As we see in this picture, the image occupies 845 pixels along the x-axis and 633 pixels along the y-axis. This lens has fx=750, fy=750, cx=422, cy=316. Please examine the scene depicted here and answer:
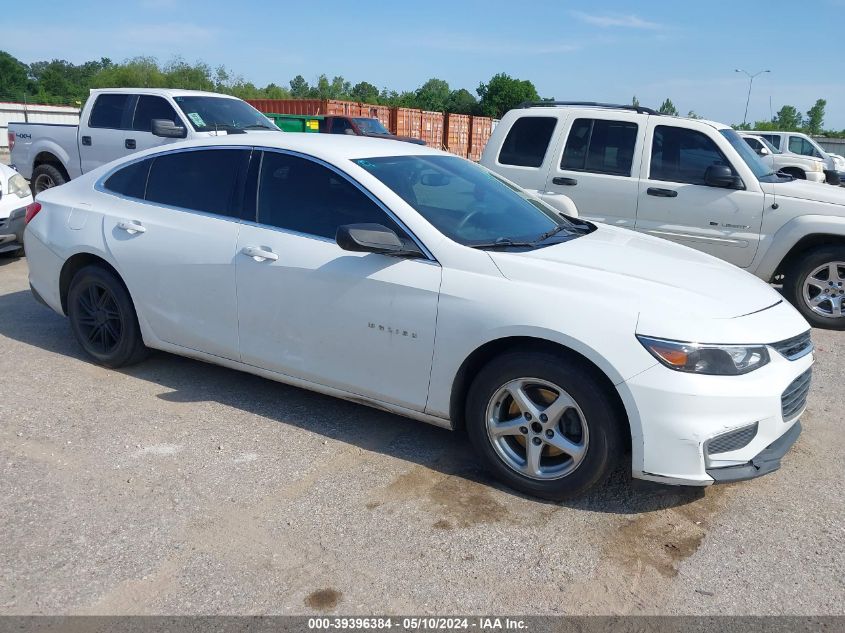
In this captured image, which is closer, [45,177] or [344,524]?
[344,524]

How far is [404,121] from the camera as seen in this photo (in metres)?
35.1

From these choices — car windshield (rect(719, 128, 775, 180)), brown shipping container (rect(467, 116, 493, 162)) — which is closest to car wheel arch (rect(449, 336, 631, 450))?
car windshield (rect(719, 128, 775, 180))

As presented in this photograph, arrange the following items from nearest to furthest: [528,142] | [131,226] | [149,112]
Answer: [131,226] < [528,142] < [149,112]

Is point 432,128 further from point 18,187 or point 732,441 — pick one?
point 732,441

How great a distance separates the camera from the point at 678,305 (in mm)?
3406

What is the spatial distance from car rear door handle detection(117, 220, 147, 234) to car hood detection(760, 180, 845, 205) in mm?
5639

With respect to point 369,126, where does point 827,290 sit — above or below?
below

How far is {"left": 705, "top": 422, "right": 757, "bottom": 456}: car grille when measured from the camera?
326 centimetres

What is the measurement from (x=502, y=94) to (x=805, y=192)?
8947 cm

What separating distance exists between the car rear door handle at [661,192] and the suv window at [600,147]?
295 millimetres

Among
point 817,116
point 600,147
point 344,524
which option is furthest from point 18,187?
point 817,116

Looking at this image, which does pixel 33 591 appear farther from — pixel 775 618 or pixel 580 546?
pixel 775 618

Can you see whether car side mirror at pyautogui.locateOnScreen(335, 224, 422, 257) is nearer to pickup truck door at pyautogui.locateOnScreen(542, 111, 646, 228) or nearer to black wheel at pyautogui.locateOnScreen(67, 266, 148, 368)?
black wheel at pyautogui.locateOnScreen(67, 266, 148, 368)

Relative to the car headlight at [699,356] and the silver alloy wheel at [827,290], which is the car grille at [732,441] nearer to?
the car headlight at [699,356]
